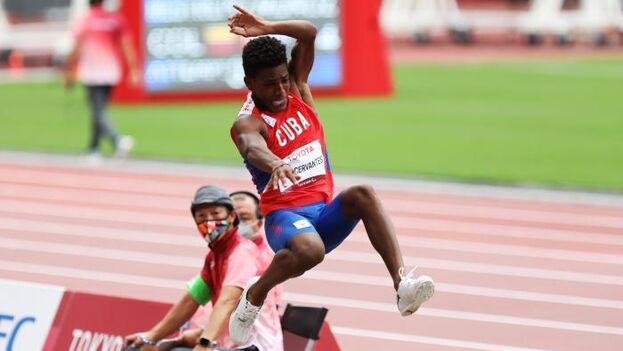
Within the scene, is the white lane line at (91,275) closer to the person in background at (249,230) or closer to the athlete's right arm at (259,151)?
the person in background at (249,230)

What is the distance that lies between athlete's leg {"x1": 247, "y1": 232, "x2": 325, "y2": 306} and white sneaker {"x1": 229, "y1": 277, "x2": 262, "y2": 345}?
0.10 ft

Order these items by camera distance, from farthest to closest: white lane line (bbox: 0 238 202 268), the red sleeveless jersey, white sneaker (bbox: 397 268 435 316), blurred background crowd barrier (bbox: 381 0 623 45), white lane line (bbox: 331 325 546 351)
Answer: blurred background crowd barrier (bbox: 381 0 623 45) → white lane line (bbox: 0 238 202 268) → white lane line (bbox: 331 325 546 351) → the red sleeveless jersey → white sneaker (bbox: 397 268 435 316)

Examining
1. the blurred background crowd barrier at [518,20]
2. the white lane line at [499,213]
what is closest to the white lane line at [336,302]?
the white lane line at [499,213]

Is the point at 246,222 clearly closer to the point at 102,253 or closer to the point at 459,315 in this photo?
the point at 459,315

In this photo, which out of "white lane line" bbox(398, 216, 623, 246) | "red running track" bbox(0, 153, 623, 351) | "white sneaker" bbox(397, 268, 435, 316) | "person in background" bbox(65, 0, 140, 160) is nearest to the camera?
"white sneaker" bbox(397, 268, 435, 316)

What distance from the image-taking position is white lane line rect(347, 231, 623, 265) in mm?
10945

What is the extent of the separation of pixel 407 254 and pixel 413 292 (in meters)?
5.05

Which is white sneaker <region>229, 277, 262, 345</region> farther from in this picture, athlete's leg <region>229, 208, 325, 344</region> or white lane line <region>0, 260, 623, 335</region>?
white lane line <region>0, 260, 623, 335</region>

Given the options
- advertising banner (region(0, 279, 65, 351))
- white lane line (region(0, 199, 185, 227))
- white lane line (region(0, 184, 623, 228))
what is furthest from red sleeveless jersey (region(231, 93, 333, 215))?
white lane line (region(0, 184, 623, 228))

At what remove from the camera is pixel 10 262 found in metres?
11.0

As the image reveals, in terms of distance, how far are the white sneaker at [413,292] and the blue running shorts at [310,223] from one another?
1.36 feet

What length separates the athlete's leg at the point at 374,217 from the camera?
629 centimetres

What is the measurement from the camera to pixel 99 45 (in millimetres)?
16875

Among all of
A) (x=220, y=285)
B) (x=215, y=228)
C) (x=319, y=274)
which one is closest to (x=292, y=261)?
(x=215, y=228)
